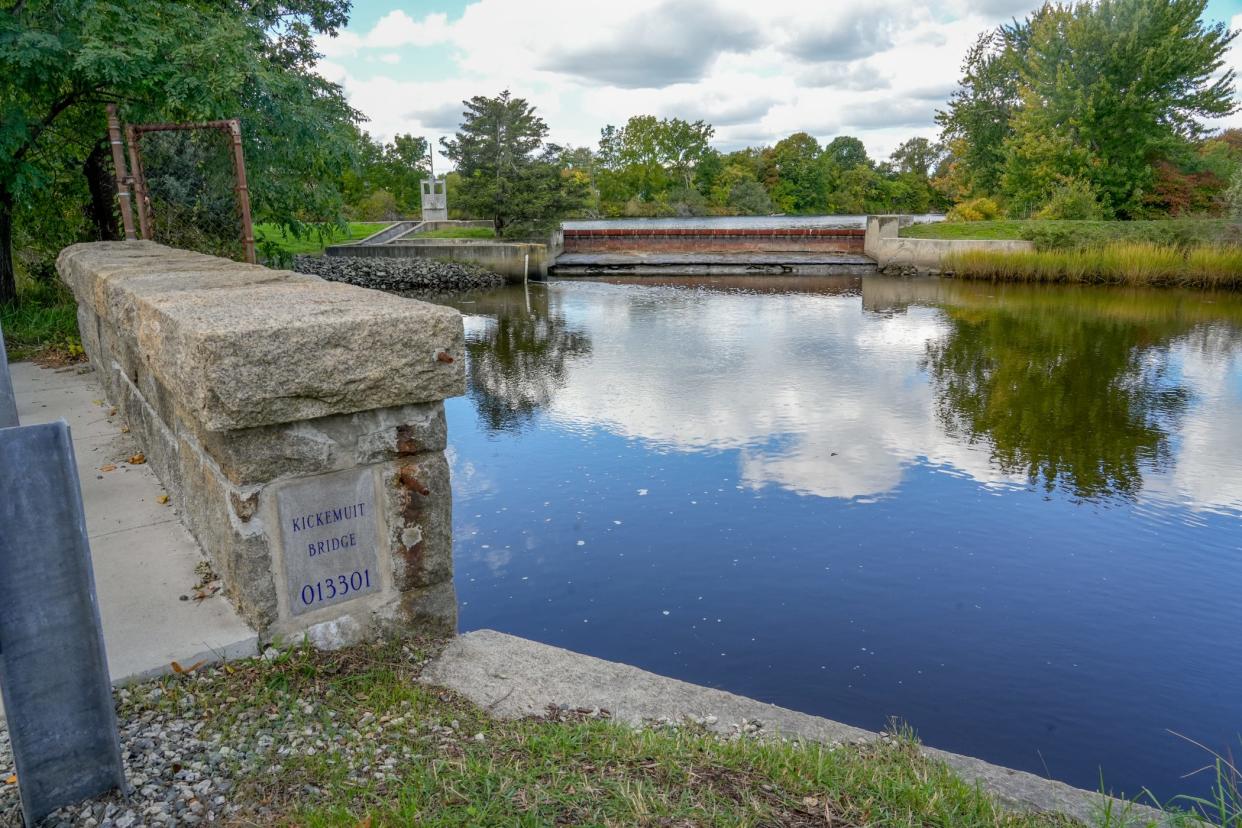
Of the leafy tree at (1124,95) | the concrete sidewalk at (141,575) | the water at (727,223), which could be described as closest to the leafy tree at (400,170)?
the water at (727,223)

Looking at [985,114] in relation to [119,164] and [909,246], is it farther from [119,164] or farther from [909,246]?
[119,164]

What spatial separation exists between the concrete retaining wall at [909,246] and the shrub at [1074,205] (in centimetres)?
509

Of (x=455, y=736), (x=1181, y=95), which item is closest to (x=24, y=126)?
(x=455, y=736)

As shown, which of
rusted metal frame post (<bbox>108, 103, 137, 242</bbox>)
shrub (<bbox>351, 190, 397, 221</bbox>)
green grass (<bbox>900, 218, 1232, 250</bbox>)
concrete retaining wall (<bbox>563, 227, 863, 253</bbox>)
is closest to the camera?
rusted metal frame post (<bbox>108, 103, 137, 242</bbox>)

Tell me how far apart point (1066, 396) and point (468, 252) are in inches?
745

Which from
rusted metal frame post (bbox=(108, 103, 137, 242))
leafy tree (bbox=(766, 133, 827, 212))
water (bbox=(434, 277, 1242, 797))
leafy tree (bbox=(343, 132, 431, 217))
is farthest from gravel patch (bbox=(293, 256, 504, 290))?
leafy tree (bbox=(766, 133, 827, 212))

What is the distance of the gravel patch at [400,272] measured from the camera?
23.2 meters

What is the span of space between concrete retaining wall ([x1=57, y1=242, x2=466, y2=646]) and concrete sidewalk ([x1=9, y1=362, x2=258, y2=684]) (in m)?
0.13

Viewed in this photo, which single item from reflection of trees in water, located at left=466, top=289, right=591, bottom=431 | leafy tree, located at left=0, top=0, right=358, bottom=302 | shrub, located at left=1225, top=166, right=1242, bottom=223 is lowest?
reflection of trees in water, located at left=466, top=289, right=591, bottom=431

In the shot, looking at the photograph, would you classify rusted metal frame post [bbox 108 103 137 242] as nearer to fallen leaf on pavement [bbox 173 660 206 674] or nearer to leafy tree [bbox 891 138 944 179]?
fallen leaf on pavement [bbox 173 660 206 674]

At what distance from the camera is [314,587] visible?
2.88 meters

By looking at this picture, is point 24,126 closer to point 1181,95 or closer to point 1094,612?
point 1094,612

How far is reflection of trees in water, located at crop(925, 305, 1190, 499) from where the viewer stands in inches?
321

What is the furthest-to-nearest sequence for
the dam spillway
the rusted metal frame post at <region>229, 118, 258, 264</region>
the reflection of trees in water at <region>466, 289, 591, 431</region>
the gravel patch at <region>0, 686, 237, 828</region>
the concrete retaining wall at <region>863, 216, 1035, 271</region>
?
the dam spillway
the concrete retaining wall at <region>863, 216, 1035, 271</region>
the reflection of trees in water at <region>466, 289, 591, 431</region>
the rusted metal frame post at <region>229, 118, 258, 264</region>
the gravel patch at <region>0, 686, 237, 828</region>
